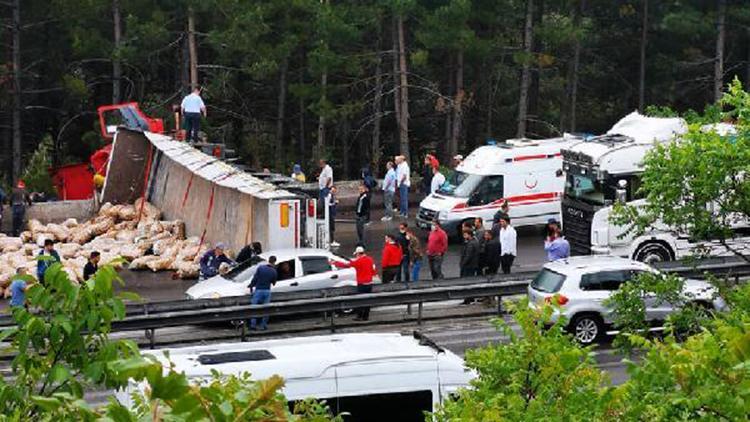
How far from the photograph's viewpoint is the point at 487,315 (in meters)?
25.5

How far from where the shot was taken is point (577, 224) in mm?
30453

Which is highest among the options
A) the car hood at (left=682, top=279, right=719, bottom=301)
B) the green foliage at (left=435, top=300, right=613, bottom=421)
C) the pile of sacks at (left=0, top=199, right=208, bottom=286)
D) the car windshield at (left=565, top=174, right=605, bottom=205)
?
the green foliage at (left=435, top=300, right=613, bottom=421)

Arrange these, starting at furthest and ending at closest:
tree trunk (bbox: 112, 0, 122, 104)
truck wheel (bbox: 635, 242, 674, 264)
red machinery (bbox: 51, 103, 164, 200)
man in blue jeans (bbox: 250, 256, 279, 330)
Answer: tree trunk (bbox: 112, 0, 122, 104) → red machinery (bbox: 51, 103, 164, 200) → truck wheel (bbox: 635, 242, 674, 264) → man in blue jeans (bbox: 250, 256, 279, 330)

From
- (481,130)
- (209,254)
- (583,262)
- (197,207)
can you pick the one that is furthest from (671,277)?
(481,130)

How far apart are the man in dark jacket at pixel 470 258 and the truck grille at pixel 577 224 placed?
3329 mm

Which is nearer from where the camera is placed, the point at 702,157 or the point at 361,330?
the point at 702,157

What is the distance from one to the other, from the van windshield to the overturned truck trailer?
16.0 ft

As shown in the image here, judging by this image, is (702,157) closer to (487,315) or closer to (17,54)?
(487,315)

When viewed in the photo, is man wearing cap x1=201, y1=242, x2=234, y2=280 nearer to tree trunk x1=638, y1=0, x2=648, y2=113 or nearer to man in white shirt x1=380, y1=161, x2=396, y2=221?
man in white shirt x1=380, y1=161, x2=396, y2=221

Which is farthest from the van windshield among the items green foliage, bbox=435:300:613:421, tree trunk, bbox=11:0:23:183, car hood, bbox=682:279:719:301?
green foliage, bbox=435:300:613:421

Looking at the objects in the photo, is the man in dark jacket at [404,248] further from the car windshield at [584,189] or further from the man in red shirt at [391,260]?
the car windshield at [584,189]

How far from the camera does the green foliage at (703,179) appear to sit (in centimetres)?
1605

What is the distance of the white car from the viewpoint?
1014 inches

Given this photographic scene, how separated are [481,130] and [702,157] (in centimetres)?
3458
